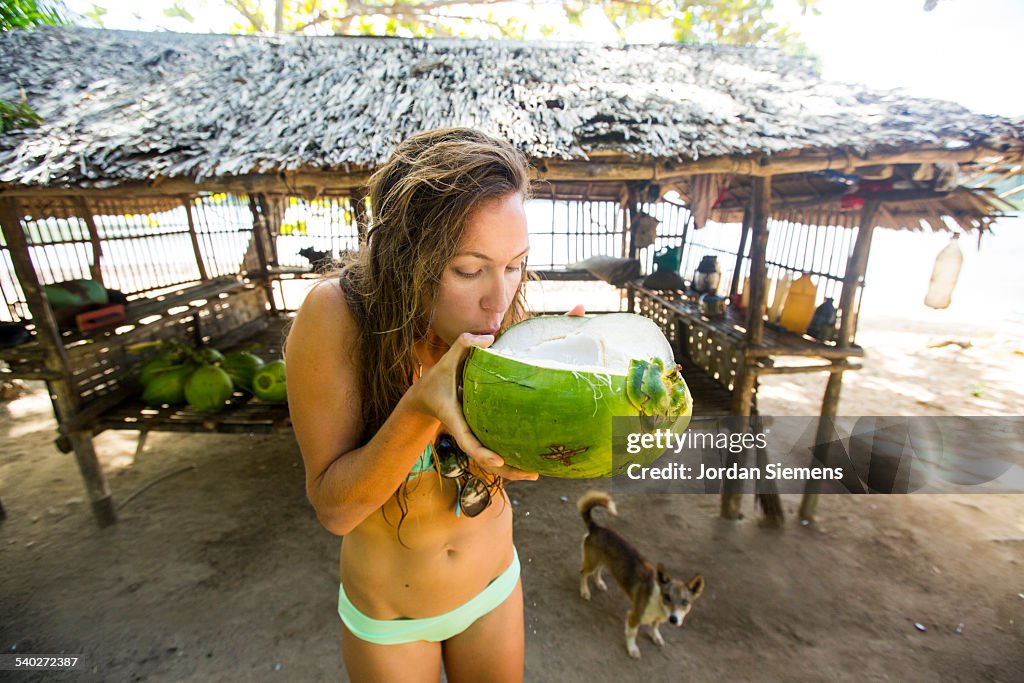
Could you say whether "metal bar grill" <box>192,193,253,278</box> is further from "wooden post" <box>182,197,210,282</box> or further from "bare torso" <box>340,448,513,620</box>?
"bare torso" <box>340,448,513,620</box>

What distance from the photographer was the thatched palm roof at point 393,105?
3.00 meters

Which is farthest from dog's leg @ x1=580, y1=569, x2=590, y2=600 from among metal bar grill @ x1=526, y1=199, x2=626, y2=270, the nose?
metal bar grill @ x1=526, y1=199, x2=626, y2=270

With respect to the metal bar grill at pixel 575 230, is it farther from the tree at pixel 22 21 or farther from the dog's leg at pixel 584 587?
the tree at pixel 22 21

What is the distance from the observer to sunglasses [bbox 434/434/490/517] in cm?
122

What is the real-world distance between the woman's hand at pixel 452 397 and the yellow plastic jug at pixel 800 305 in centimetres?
384

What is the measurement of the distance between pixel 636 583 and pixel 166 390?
12.5ft

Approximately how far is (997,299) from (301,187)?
52.0 feet

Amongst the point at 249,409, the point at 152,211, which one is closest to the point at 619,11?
the point at 152,211

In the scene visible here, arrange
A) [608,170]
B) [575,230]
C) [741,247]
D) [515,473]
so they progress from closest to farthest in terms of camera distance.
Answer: [515,473] → [608,170] → [741,247] → [575,230]

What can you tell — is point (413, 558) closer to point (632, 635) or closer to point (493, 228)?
point (493, 228)

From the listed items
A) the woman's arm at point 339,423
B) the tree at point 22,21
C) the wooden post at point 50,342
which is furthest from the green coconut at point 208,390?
the woman's arm at point 339,423

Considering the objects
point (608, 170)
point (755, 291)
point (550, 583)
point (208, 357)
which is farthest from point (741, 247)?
point (208, 357)

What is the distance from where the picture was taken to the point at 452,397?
835 millimetres

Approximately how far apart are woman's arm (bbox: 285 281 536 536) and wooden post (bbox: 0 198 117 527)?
3.68 m
